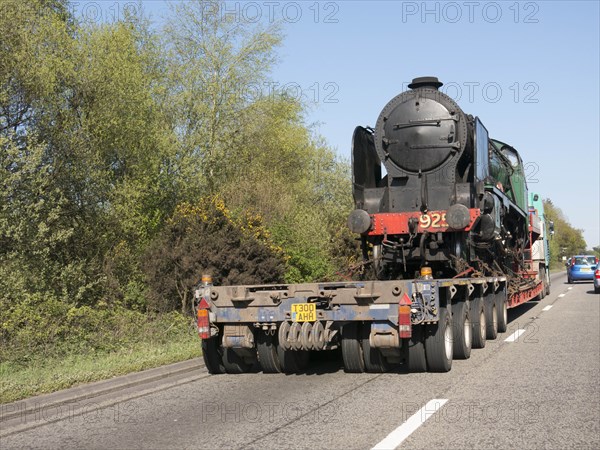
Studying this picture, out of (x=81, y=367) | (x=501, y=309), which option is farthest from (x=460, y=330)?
(x=81, y=367)

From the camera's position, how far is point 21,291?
14906 millimetres

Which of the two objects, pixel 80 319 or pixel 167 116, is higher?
pixel 167 116

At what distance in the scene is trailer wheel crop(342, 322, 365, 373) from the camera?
9.17 m

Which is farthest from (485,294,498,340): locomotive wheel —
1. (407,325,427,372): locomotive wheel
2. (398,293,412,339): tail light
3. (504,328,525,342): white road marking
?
(398,293,412,339): tail light

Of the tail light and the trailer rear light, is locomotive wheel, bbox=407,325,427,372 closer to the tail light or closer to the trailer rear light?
the tail light

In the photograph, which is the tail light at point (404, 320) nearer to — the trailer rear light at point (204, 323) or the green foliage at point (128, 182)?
the trailer rear light at point (204, 323)

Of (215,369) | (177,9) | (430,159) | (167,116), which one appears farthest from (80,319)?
(177,9)

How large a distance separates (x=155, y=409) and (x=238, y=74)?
20.1 meters

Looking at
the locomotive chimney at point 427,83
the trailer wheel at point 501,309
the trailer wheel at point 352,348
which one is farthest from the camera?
the trailer wheel at point 501,309

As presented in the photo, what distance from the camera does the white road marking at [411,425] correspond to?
5641 mm

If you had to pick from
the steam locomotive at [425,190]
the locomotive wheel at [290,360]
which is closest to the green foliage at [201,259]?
the steam locomotive at [425,190]

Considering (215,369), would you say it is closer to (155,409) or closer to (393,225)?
(155,409)

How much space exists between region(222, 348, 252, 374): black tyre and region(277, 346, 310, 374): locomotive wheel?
1.97 ft

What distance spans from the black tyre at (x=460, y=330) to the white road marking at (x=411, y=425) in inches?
110
